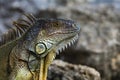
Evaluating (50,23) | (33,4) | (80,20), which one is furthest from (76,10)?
(50,23)

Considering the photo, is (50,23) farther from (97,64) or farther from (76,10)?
(76,10)

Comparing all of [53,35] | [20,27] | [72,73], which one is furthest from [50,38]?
[72,73]

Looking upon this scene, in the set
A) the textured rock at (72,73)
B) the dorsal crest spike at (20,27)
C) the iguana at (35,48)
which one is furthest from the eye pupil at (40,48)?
the textured rock at (72,73)

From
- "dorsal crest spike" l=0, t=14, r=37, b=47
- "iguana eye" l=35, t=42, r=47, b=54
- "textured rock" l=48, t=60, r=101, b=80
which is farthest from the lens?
"textured rock" l=48, t=60, r=101, b=80

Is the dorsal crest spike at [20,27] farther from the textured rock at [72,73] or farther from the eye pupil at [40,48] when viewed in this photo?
the textured rock at [72,73]

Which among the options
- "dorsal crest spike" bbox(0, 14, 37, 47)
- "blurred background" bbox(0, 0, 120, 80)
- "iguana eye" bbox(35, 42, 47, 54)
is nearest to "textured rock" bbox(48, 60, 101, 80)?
"dorsal crest spike" bbox(0, 14, 37, 47)

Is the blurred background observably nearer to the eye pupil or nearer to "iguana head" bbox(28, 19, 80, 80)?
"iguana head" bbox(28, 19, 80, 80)

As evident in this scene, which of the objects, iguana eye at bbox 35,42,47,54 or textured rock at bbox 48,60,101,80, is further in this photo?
textured rock at bbox 48,60,101,80

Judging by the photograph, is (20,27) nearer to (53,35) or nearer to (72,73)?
(53,35)
